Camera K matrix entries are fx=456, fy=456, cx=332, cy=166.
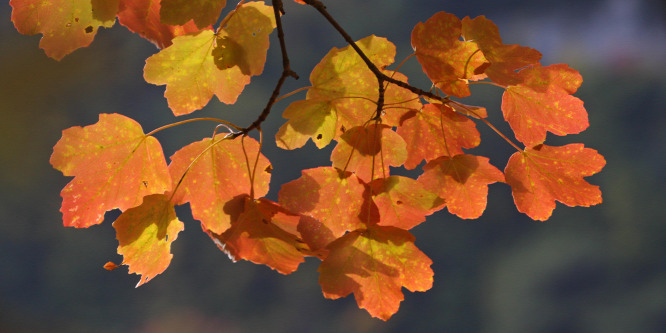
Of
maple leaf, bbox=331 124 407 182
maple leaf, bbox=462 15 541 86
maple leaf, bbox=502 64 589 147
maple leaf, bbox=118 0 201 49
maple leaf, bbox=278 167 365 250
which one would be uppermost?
maple leaf, bbox=462 15 541 86

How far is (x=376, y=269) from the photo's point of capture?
0.66 meters

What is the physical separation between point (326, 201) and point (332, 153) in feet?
0.25

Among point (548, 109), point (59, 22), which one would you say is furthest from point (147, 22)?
point (548, 109)

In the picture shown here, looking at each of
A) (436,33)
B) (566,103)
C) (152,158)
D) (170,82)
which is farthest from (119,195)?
(566,103)

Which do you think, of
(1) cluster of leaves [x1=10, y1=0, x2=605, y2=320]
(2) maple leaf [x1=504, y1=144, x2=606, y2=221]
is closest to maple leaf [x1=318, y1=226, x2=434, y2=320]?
(1) cluster of leaves [x1=10, y1=0, x2=605, y2=320]

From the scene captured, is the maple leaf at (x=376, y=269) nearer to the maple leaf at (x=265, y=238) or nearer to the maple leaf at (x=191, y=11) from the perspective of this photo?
the maple leaf at (x=265, y=238)

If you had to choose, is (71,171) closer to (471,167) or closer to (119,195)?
(119,195)

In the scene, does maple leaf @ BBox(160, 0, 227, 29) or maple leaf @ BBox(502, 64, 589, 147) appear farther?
maple leaf @ BBox(502, 64, 589, 147)

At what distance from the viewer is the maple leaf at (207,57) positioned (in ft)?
2.26

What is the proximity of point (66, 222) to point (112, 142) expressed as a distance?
0.44ft

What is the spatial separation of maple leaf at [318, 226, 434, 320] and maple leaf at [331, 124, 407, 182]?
10 cm

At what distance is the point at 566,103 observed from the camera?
74cm

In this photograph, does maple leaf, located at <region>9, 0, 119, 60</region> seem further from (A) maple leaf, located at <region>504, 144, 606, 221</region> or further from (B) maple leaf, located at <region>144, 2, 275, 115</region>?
(A) maple leaf, located at <region>504, 144, 606, 221</region>

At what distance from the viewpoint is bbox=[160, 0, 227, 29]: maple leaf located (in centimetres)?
63
